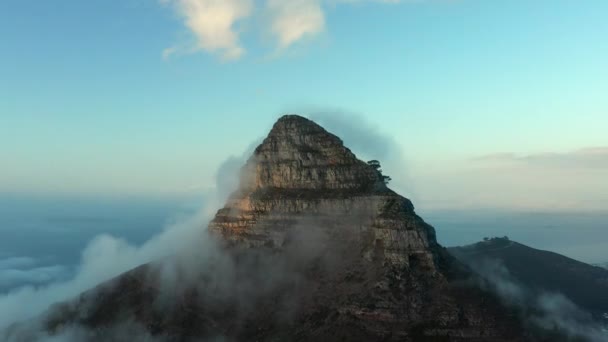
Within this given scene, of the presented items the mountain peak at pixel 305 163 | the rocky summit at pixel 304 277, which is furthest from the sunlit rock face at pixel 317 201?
the rocky summit at pixel 304 277

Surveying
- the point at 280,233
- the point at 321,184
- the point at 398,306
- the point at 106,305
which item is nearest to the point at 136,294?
the point at 106,305

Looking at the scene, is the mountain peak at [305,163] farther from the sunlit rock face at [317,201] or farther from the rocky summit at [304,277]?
the rocky summit at [304,277]

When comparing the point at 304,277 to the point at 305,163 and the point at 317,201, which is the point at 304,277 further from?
the point at 305,163

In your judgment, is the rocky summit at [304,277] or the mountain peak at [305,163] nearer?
the rocky summit at [304,277]

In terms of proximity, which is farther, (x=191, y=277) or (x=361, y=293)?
(x=191, y=277)

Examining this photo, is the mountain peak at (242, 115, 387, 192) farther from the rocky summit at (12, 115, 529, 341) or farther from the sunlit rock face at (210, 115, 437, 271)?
the rocky summit at (12, 115, 529, 341)

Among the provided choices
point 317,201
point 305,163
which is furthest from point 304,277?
point 305,163

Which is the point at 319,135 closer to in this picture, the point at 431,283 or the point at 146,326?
the point at 431,283
